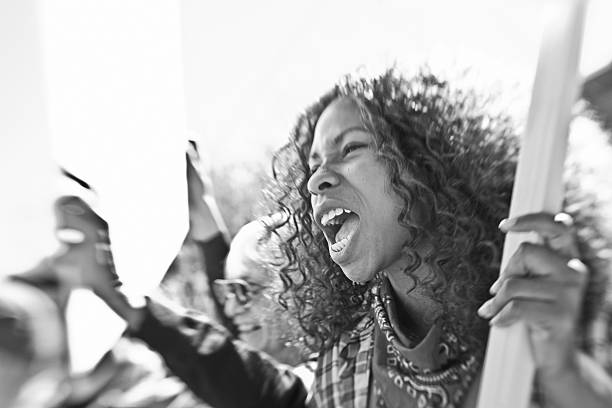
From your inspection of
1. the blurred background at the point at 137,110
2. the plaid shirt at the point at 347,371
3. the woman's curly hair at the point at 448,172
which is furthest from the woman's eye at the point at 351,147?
the plaid shirt at the point at 347,371

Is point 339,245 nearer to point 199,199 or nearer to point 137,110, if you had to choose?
point 199,199

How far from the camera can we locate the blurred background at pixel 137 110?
1.12m

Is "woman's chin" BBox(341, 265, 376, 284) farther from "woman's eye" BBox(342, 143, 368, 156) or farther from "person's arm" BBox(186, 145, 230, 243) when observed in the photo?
"person's arm" BBox(186, 145, 230, 243)

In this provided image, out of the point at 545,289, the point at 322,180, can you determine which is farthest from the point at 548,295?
the point at 322,180

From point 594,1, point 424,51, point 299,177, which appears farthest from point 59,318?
point 594,1

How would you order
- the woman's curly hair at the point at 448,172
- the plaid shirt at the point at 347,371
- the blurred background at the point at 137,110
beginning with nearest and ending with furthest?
1. the woman's curly hair at the point at 448,172
2. the plaid shirt at the point at 347,371
3. the blurred background at the point at 137,110

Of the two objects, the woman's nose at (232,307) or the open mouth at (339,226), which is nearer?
the open mouth at (339,226)

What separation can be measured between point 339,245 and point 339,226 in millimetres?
34

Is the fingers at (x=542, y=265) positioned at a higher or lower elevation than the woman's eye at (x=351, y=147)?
lower

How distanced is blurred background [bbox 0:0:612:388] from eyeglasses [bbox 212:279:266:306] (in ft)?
0.31

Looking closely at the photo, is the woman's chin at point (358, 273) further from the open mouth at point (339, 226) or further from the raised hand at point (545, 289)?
the raised hand at point (545, 289)

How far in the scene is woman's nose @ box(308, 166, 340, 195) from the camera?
37.4 inches

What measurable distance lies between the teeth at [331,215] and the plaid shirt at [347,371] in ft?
0.52

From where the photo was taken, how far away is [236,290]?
1.20m
